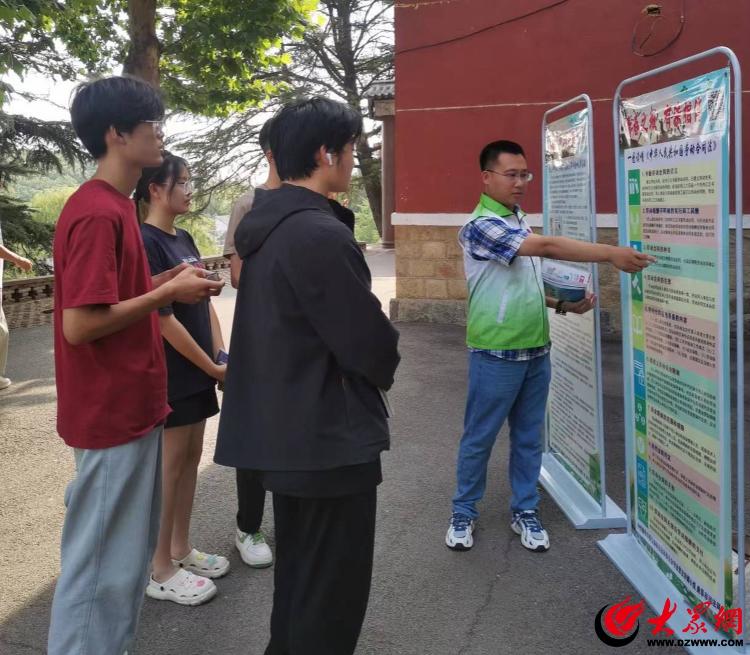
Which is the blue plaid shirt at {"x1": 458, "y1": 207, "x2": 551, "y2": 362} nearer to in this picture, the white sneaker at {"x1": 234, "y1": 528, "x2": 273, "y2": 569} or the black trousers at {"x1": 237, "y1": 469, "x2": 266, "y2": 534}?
the black trousers at {"x1": 237, "y1": 469, "x2": 266, "y2": 534}

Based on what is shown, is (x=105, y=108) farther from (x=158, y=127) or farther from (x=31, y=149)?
(x=31, y=149)

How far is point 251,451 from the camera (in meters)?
2.00

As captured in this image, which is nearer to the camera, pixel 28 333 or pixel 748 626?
pixel 748 626

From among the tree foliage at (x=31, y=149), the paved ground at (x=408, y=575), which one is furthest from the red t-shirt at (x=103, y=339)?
the tree foliage at (x=31, y=149)

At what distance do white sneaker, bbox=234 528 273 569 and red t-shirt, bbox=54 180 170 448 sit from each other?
135cm

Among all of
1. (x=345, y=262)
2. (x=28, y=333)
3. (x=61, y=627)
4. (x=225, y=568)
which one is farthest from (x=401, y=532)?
(x=28, y=333)

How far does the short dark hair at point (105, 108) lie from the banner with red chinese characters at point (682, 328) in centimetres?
172

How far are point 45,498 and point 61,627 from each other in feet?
7.64

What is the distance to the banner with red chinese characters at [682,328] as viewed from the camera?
7.96 feet

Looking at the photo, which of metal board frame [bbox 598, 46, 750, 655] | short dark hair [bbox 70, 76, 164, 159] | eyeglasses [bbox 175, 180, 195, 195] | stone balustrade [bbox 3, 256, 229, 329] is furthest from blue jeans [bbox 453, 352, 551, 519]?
stone balustrade [bbox 3, 256, 229, 329]

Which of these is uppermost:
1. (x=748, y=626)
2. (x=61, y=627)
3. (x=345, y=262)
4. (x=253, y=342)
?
(x=345, y=262)

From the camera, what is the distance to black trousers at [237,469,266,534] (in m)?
3.36

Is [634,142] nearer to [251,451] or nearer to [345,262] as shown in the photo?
[345,262]

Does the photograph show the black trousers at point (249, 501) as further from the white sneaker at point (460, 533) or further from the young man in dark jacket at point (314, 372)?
the young man in dark jacket at point (314, 372)
